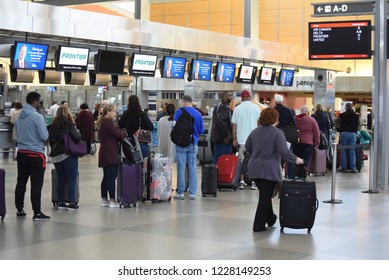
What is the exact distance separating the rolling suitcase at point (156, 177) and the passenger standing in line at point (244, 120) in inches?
→ 74.2

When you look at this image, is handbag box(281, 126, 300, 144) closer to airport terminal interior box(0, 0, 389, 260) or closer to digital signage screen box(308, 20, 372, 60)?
airport terminal interior box(0, 0, 389, 260)

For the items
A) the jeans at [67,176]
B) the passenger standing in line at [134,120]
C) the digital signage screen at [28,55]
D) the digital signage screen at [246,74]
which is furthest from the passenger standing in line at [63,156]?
the digital signage screen at [246,74]

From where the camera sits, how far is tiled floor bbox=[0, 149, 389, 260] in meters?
7.41

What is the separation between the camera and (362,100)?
1487 inches

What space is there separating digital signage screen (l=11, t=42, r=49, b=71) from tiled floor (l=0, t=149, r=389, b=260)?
415 cm

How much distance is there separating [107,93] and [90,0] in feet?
16.6

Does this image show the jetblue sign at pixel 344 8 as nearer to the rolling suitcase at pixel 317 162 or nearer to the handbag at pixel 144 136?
the rolling suitcase at pixel 317 162

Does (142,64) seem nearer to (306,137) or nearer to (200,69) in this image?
(200,69)

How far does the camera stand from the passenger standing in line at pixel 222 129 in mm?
13375

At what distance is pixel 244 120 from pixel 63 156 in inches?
148

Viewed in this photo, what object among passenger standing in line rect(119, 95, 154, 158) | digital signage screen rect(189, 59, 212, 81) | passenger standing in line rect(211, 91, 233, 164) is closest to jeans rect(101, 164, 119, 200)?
passenger standing in line rect(119, 95, 154, 158)

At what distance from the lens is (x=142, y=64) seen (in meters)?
18.8

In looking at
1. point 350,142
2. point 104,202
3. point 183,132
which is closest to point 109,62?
point 350,142
